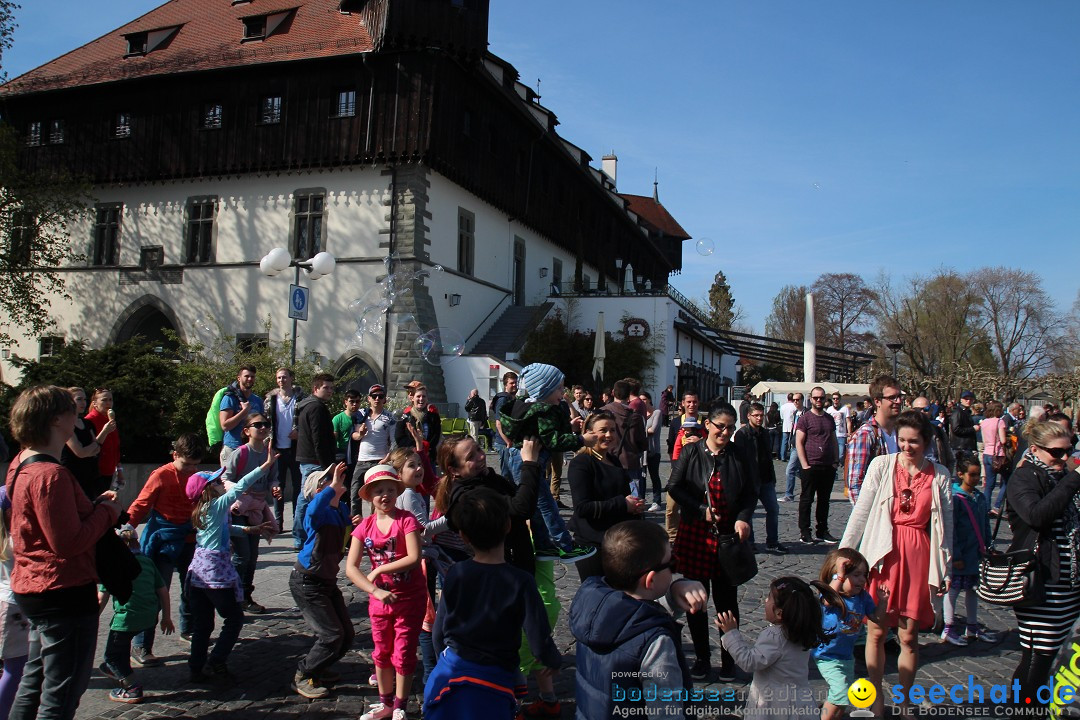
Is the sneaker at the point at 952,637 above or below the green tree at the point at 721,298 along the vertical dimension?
below

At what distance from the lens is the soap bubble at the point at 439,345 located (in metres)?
20.4

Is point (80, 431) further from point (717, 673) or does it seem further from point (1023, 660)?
point (1023, 660)

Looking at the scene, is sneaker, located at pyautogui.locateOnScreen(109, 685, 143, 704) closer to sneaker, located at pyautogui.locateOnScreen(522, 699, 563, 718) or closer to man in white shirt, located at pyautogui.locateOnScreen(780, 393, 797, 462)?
sneaker, located at pyautogui.locateOnScreen(522, 699, 563, 718)

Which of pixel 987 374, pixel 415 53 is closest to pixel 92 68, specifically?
pixel 415 53

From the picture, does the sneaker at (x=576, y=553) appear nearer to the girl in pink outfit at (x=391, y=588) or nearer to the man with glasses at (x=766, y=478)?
the girl in pink outfit at (x=391, y=588)

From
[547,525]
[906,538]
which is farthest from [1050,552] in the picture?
[547,525]

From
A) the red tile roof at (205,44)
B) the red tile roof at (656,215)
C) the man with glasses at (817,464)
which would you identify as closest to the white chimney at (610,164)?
the red tile roof at (656,215)

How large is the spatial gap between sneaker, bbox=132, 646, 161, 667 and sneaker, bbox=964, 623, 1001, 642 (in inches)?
229

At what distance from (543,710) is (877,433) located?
560 centimetres

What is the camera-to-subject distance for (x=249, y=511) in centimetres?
609

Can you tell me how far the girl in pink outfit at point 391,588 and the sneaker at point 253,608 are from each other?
231 cm

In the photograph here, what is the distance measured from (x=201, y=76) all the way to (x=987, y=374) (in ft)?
115

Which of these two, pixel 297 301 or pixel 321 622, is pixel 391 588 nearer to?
pixel 321 622

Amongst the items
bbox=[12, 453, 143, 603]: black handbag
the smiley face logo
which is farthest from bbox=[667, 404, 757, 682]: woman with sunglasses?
bbox=[12, 453, 143, 603]: black handbag
